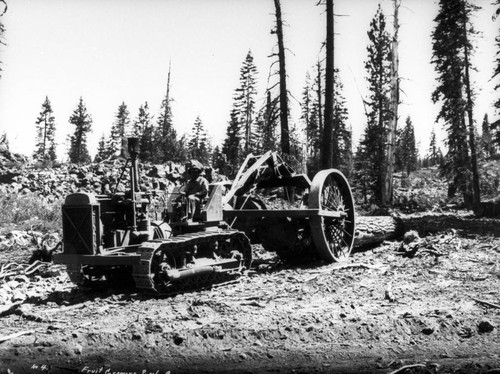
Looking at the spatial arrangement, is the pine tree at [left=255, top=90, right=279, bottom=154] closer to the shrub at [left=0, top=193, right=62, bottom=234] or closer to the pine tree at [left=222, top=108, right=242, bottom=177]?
the shrub at [left=0, top=193, right=62, bottom=234]

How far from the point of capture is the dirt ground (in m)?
4.65

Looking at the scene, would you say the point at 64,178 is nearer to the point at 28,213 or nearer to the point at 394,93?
the point at 28,213

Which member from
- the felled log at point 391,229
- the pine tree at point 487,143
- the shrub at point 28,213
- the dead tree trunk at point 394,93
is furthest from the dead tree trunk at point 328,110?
the pine tree at point 487,143

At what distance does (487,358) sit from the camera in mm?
4559

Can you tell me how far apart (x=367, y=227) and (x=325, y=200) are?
1.69 m

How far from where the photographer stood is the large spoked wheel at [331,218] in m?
9.60

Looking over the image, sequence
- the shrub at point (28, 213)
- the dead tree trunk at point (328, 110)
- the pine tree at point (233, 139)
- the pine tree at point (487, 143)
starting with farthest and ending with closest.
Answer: the pine tree at point (233, 139) < the pine tree at point (487, 143) < the shrub at point (28, 213) < the dead tree trunk at point (328, 110)

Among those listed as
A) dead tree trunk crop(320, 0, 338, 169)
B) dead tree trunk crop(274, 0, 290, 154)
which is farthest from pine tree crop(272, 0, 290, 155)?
dead tree trunk crop(320, 0, 338, 169)

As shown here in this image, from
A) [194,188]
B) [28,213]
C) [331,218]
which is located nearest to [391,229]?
[331,218]

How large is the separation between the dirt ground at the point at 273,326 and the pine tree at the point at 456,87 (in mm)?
19336

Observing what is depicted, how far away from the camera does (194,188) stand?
9.11 m

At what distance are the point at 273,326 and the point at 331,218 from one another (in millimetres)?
5324

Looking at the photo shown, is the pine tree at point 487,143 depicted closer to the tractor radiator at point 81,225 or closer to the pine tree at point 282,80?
the pine tree at point 282,80

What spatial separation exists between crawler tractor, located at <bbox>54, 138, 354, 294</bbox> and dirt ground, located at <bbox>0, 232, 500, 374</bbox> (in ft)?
1.51
